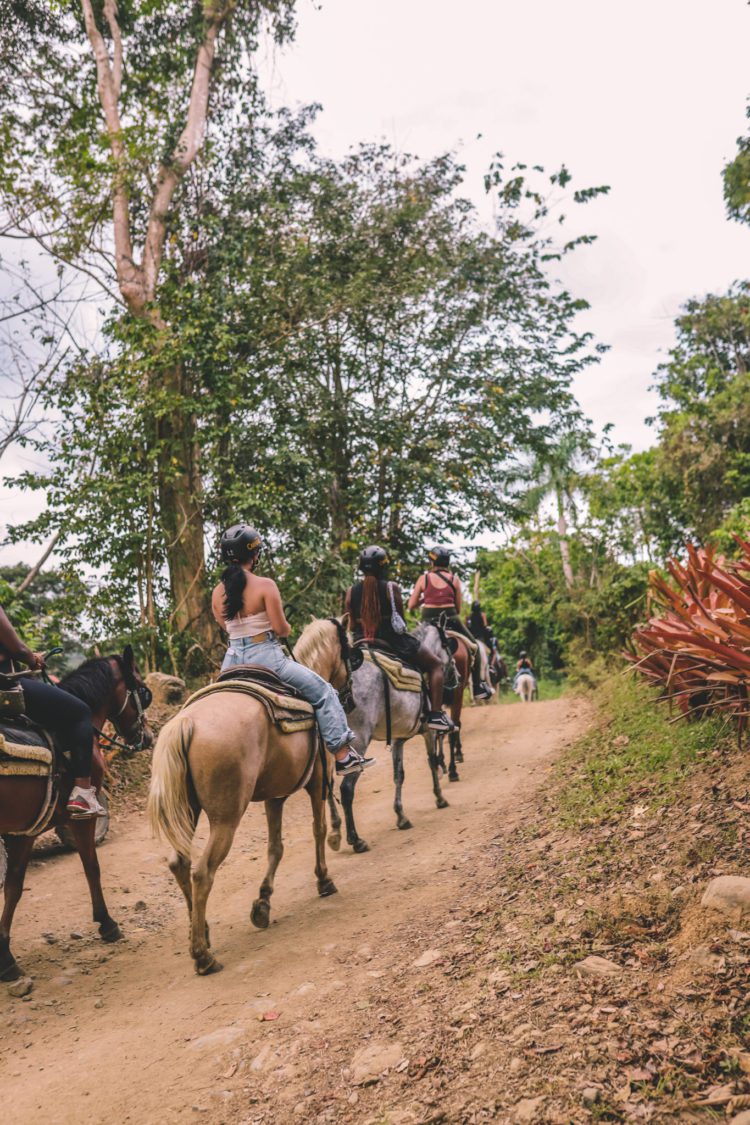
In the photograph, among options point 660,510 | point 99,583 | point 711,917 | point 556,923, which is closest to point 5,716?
point 556,923

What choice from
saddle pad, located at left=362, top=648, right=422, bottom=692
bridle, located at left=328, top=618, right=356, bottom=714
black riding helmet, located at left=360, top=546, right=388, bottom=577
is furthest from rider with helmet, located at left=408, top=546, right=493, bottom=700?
bridle, located at left=328, top=618, right=356, bottom=714

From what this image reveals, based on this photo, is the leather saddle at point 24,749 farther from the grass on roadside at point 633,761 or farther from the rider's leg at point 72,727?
the grass on roadside at point 633,761

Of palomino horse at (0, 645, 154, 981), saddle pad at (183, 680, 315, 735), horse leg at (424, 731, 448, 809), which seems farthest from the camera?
horse leg at (424, 731, 448, 809)

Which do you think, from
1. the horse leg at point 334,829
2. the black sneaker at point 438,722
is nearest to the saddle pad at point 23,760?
the horse leg at point 334,829

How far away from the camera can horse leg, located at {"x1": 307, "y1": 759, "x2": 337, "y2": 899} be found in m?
6.01

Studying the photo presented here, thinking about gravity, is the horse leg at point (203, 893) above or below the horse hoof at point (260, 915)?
above

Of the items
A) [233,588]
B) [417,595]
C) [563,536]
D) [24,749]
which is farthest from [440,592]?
[563,536]

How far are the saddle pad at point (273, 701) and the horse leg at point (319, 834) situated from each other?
2.04 ft

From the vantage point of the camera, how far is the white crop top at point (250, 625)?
18.4ft

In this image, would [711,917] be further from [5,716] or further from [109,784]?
[109,784]

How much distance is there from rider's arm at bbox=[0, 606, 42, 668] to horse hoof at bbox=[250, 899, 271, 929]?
2209 mm

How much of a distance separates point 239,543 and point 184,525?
839 centimetres

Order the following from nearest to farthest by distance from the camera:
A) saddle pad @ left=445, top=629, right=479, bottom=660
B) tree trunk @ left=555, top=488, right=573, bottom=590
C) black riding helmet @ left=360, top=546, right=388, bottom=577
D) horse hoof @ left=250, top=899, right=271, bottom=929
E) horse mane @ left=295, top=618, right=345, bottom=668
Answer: horse hoof @ left=250, top=899, right=271, bottom=929 → horse mane @ left=295, top=618, right=345, bottom=668 → black riding helmet @ left=360, top=546, right=388, bottom=577 → saddle pad @ left=445, top=629, right=479, bottom=660 → tree trunk @ left=555, top=488, right=573, bottom=590

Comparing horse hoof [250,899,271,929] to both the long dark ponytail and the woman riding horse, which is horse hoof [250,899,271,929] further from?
the long dark ponytail
